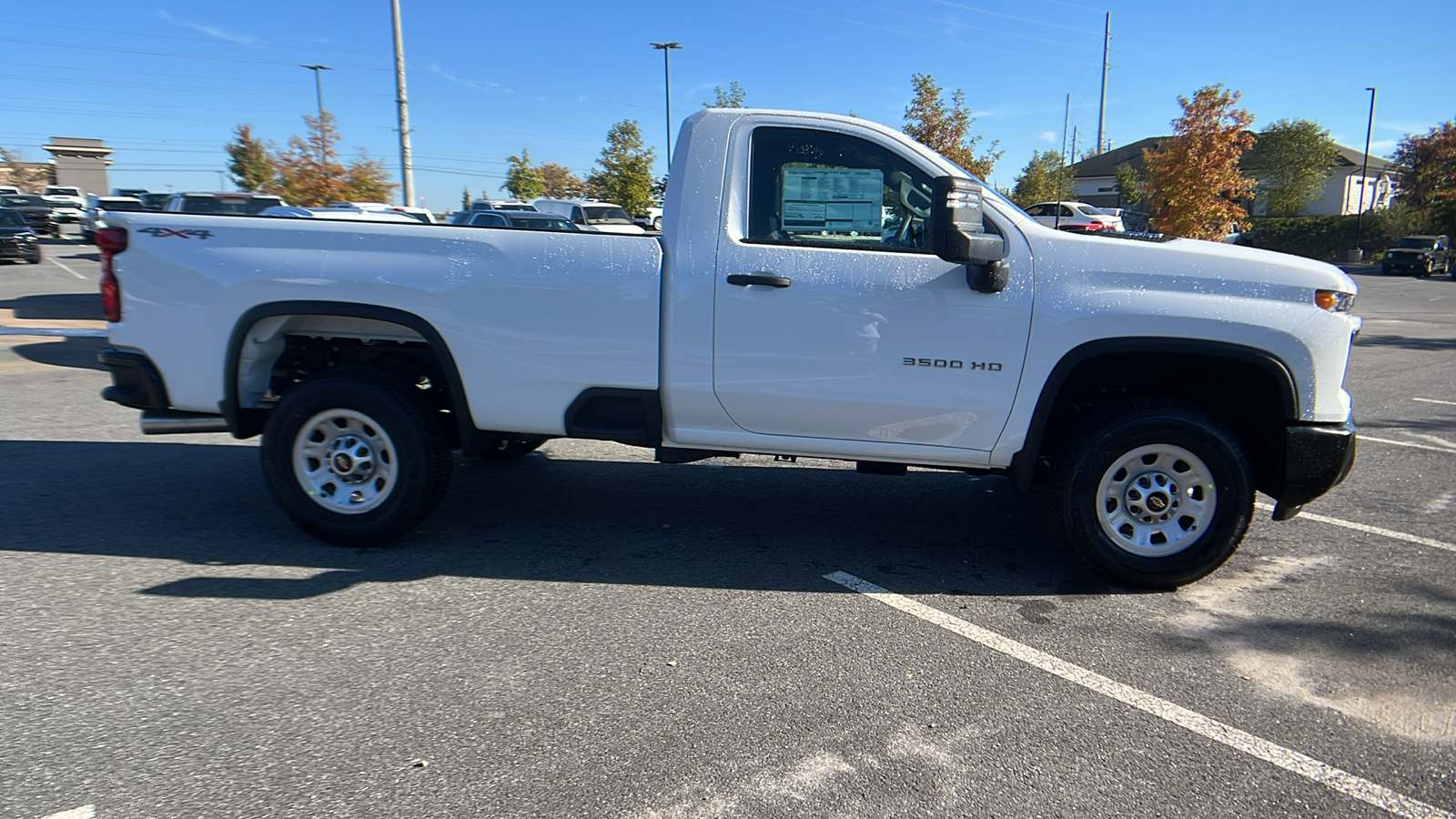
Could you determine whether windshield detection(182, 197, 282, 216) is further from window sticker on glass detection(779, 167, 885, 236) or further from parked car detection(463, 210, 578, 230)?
window sticker on glass detection(779, 167, 885, 236)

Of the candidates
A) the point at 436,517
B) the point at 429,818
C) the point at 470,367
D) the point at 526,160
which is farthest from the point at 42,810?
the point at 526,160

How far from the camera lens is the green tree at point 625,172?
45781mm

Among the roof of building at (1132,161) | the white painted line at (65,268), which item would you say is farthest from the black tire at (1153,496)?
the roof of building at (1132,161)

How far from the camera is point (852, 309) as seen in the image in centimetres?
415

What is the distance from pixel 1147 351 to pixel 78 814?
14.1 feet

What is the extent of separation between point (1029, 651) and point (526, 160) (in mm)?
67226

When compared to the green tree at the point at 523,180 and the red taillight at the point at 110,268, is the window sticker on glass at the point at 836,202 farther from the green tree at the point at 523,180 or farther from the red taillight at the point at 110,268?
the green tree at the point at 523,180

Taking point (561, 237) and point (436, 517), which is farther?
point (436, 517)

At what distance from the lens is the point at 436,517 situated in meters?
5.24

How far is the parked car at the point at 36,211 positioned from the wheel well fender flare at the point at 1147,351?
4319cm

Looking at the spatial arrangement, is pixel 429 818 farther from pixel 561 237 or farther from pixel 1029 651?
pixel 561 237

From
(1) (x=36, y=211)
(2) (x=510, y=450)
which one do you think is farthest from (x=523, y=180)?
(2) (x=510, y=450)

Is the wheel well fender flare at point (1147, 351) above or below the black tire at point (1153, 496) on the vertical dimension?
above

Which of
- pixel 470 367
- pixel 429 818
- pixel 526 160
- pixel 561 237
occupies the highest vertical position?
pixel 526 160
